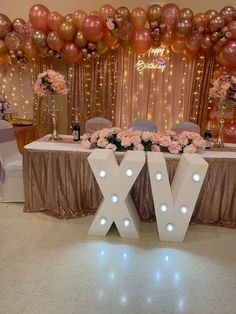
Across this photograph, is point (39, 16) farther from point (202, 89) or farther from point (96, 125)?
point (202, 89)

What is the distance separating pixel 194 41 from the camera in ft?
14.2

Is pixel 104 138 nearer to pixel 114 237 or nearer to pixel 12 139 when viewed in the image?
pixel 114 237

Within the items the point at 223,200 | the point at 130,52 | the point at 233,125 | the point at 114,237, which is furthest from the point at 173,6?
the point at 114,237

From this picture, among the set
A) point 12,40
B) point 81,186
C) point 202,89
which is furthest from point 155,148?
point 12,40

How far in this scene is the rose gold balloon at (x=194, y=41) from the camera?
4.28 metres

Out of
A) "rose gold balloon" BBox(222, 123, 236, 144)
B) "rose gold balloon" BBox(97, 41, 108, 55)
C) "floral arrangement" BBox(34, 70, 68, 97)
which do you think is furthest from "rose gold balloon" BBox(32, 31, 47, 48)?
"rose gold balloon" BBox(222, 123, 236, 144)

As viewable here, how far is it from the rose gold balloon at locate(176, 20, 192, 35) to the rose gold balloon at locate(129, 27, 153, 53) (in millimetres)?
463

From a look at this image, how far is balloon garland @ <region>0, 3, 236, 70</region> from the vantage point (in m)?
4.19

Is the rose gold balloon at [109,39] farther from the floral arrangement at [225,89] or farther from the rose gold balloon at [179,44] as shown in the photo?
the floral arrangement at [225,89]

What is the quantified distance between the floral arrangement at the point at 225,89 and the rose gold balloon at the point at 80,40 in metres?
2.44

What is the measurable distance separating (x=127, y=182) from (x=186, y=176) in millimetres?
498

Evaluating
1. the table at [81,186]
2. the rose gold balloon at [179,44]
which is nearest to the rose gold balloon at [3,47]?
the table at [81,186]

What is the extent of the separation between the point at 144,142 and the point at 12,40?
10.5 feet

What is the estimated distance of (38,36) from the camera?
14.4 ft
